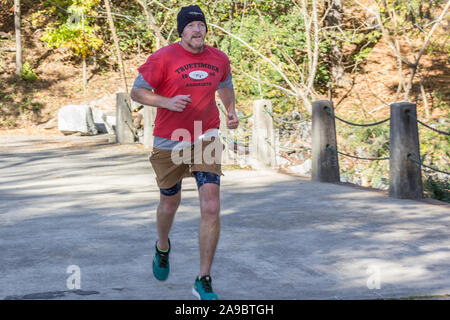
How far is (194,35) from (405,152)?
4.78 m

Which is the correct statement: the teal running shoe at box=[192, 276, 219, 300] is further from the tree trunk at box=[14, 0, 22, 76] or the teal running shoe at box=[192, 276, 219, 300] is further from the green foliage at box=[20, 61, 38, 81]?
the green foliage at box=[20, 61, 38, 81]

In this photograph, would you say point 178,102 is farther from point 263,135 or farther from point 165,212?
point 263,135

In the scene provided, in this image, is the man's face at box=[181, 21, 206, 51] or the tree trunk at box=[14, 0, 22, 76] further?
the tree trunk at box=[14, 0, 22, 76]

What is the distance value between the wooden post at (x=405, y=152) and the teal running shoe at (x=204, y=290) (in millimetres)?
4950

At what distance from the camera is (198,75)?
4.93 metres

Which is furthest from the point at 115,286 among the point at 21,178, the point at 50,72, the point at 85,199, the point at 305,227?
the point at 50,72

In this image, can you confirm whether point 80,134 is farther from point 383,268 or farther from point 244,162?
point 383,268

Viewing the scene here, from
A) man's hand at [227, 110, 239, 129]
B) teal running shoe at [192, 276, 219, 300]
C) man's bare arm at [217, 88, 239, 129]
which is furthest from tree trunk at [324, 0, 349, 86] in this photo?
teal running shoe at [192, 276, 219, 300]

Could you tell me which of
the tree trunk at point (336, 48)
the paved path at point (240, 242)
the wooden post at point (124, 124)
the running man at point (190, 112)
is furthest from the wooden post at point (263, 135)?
the tree trunk at point (336, 48)

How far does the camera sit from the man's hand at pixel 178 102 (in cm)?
471

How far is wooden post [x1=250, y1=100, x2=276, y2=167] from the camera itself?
42.0 feet

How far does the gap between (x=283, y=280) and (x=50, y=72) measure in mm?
24710

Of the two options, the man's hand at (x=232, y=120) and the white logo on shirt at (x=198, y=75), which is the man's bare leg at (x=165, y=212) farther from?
the white logo on shirt at (x=198, y=75)

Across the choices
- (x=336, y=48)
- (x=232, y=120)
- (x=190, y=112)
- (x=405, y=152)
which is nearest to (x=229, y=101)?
(x=232, y=120)
